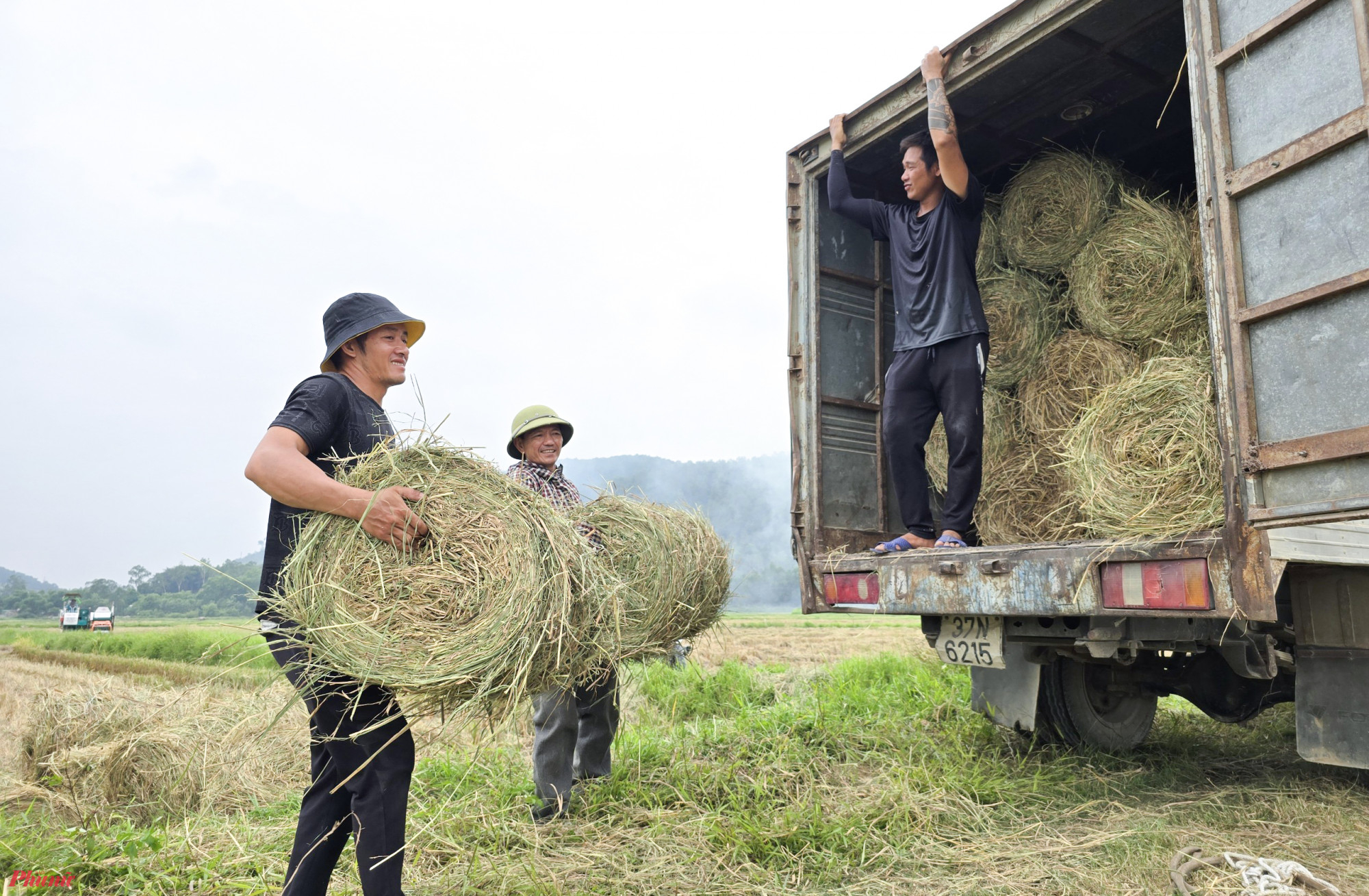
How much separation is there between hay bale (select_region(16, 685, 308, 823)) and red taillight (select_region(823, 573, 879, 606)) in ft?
8.24

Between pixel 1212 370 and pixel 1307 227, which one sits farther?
pixel 1212 370

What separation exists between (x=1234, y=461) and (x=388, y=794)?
2558mm

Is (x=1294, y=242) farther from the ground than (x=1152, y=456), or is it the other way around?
(x=1294, y=242)

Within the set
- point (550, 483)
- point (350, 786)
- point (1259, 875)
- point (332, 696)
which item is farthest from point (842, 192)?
point (350, 786)

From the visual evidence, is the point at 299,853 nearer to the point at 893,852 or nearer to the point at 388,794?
the point at 388,794

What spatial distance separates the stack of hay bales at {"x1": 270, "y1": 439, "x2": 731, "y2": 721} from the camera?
6.75 ft

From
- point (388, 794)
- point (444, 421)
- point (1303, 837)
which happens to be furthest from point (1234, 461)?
point (388, 794)

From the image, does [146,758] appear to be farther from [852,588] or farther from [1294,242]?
[1294,242]

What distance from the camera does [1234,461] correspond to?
261 cm

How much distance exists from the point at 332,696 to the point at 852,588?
8.10 ft

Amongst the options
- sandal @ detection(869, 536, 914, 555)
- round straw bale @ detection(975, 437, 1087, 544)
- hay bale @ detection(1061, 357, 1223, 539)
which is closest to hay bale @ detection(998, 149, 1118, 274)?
round straw bale @ detection(975, 437, 1087, 544)

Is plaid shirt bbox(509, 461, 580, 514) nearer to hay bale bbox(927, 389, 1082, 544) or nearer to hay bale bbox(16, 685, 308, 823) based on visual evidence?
hay bale bbox(16, 685, 308, 823)

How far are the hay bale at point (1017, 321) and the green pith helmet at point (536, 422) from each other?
2.47 m

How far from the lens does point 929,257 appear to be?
4.23 meters
